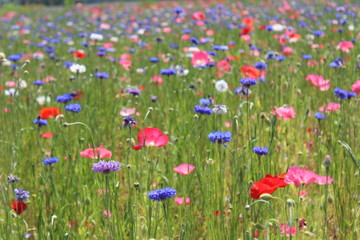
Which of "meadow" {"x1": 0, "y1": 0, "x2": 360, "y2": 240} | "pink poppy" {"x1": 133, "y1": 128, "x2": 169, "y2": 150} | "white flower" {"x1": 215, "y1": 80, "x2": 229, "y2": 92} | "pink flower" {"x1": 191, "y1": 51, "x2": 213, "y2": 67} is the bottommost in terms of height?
"meadow" {"x1": 0, "y1": 0, "x2": 360, "y2": 240}

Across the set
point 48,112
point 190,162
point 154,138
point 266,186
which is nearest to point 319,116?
point 190,162

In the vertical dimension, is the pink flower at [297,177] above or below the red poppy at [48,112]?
above

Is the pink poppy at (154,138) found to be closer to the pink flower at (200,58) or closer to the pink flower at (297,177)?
the pink flower at (297,177)

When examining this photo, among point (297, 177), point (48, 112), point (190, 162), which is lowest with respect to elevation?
point (190, 162)

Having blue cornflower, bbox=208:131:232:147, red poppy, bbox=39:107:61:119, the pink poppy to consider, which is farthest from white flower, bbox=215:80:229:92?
blue cornflower, bbox=208:131:232:147

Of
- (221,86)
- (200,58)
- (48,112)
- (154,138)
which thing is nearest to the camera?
(154,138)

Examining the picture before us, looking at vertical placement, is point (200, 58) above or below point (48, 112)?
above

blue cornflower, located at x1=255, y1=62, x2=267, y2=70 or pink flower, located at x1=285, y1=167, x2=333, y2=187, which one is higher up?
blue cornflower, located at x1=255, y1=62, x2=267, y2=70

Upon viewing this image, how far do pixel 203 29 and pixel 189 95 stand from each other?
3.40m

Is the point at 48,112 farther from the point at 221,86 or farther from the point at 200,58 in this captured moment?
the point at 200,58

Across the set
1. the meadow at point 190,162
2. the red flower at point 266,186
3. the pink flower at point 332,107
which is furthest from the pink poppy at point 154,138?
the pink flower at point 332,107

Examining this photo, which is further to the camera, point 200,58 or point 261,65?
point 200,58

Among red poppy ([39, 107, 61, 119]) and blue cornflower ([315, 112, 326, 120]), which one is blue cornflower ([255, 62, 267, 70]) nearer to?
blue cornflower ([315, 112, 326, 120])

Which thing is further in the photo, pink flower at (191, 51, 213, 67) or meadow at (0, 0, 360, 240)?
pink flower at (191, 51, 213, 67)
